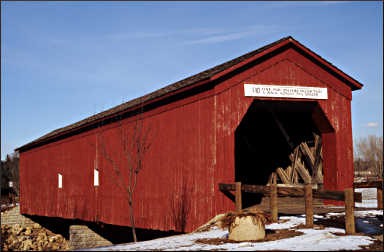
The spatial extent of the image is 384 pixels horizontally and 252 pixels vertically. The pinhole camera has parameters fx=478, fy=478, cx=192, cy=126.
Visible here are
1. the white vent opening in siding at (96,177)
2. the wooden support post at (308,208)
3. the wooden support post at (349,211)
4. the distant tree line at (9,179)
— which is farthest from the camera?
the distant tree line at (9,179)

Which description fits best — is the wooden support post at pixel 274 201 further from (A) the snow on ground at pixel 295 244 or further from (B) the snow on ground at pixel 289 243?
(A) the snow on ground at pixel 295 244

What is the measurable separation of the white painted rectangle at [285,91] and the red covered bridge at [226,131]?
3cm

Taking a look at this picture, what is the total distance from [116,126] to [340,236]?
38.1ft

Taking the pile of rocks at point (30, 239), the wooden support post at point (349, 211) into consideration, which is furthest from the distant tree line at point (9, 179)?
the wooden support post at point (349, 211)

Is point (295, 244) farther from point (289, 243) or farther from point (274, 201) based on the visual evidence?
point (274, 201)

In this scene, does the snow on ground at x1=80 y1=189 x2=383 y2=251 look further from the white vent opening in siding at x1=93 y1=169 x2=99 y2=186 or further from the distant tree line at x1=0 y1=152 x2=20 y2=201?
the distant tree line at x1=0 y1=152 x2=20 y2=201

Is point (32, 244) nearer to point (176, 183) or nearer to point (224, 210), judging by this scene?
point (176, 183)

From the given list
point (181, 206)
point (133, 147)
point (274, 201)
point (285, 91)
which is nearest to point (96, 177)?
point (133, 147)

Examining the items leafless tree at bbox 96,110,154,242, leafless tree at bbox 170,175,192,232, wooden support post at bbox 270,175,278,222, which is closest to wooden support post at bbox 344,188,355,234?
wooden support post at bbox 270,175,278,222

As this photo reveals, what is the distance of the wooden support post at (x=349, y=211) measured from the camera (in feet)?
31.8

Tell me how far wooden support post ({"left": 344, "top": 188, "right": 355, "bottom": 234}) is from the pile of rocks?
71.1 ft

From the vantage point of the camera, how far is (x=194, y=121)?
47.2 feet

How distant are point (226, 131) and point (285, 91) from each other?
2313mm

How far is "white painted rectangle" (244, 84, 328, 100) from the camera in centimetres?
1409
